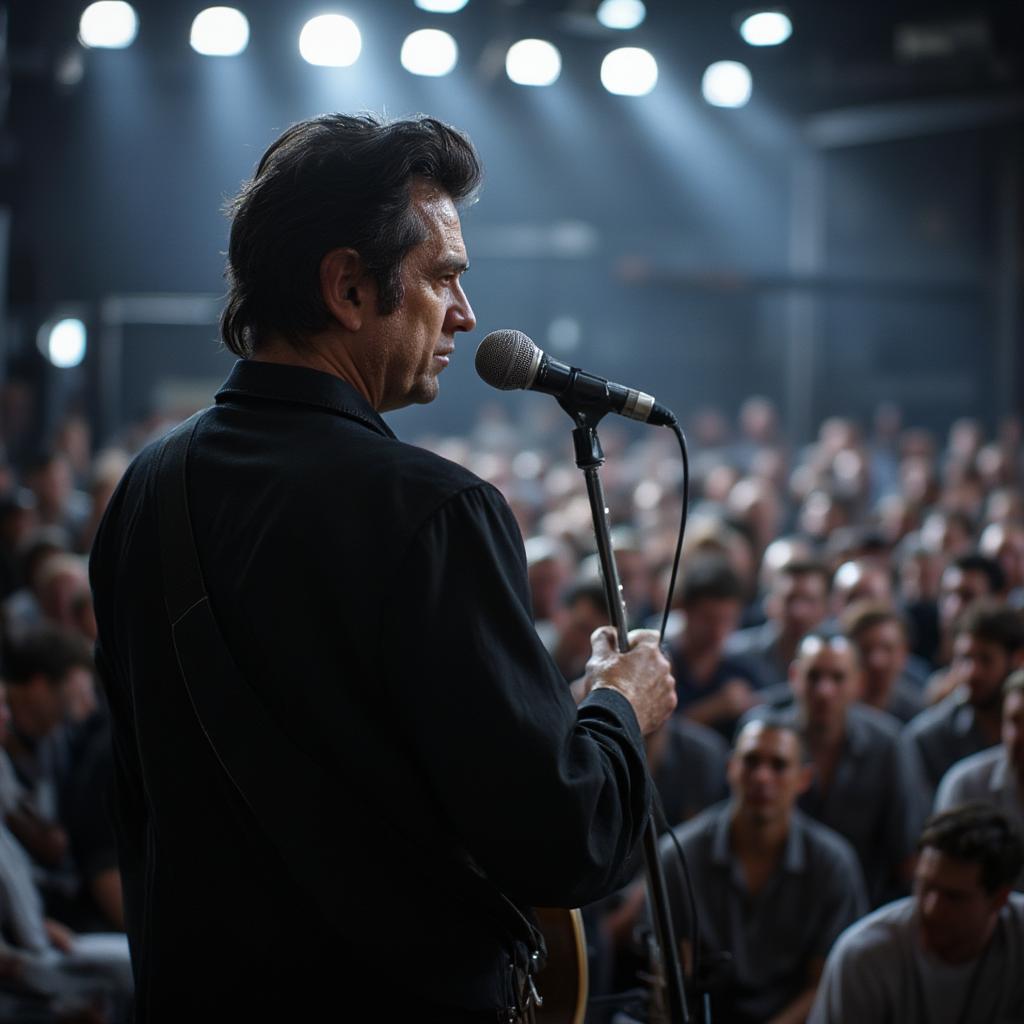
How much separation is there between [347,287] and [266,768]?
480 millimetres

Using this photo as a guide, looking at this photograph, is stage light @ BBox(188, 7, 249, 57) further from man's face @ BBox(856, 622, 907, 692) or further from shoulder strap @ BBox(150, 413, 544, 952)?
shoulder strap @ BBox(150, 413, 544, 952)

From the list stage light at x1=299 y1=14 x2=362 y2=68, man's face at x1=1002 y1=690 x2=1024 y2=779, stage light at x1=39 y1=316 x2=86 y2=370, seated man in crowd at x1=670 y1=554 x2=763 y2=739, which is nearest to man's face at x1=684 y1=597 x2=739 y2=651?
seated man in crowd at x1=670 y1=554 x2=763 y2=739

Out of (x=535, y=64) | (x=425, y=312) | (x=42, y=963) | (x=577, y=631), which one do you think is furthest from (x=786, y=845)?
(x=535, y=64)

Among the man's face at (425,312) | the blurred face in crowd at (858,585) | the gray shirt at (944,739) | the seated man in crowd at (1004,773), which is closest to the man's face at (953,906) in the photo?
the seated man in crowd at (1004,773)

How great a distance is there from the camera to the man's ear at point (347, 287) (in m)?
1.41

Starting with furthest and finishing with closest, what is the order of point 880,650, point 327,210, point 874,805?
point 880,650, point 874,805, point 327,210

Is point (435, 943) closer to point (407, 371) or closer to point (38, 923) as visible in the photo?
point (407, 371)

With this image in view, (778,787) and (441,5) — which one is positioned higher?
(441,5)

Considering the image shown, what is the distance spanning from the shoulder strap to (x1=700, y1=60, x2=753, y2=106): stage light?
9717 mm

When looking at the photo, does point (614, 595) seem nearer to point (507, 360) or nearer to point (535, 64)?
point (507, 360)

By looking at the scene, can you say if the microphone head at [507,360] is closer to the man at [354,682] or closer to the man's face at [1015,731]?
the man at [354,682]

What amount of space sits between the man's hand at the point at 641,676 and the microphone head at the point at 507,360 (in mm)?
314

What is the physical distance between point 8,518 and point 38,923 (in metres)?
3.88

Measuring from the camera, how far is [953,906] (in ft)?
9.74
